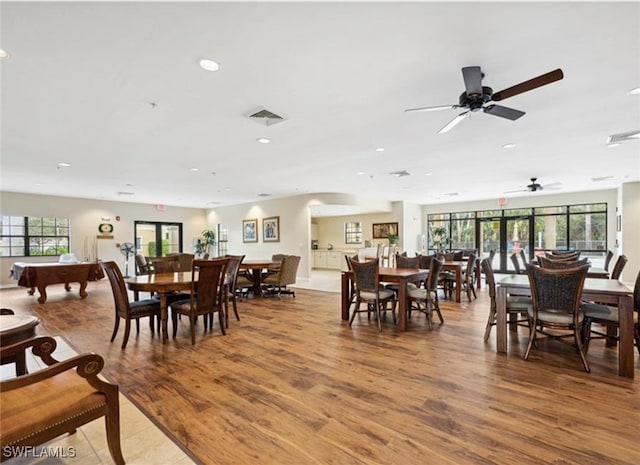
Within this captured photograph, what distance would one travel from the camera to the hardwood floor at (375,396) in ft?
6.33

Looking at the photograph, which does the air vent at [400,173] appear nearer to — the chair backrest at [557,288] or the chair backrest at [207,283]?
the chair backrest at [557,288]

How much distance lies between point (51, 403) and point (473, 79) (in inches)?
130

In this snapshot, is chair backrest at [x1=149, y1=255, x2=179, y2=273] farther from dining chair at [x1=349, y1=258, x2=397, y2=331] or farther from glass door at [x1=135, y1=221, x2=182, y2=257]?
glass door at [x1=135, y1=221, x2=182, y2=257]

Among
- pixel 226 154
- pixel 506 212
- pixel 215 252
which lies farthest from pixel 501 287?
pixel 215 252

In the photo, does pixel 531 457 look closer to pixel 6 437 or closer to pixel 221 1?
pixel 6 437

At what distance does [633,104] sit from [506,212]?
8.57 meters

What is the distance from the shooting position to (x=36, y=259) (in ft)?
31.1

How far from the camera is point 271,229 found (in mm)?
10852

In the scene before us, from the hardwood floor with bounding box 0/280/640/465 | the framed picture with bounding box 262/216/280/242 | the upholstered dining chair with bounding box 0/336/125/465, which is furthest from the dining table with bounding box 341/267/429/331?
the framed picture with bounding box 262/216/280/242

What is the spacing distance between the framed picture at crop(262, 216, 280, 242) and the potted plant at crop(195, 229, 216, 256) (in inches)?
111

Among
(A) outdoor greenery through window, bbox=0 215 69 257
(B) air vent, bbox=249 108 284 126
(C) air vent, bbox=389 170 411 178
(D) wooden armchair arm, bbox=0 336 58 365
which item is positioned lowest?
(D) wooden armchair arm, bbox=0 336 58 365

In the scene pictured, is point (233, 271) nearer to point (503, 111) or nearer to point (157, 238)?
point (503, 111)

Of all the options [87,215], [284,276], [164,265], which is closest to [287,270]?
[284,276]

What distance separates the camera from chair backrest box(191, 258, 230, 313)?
391 cm
